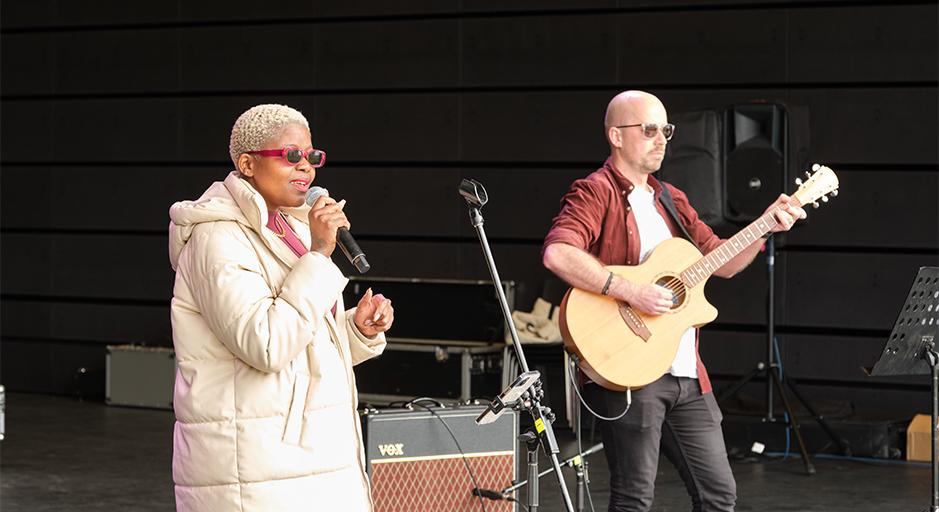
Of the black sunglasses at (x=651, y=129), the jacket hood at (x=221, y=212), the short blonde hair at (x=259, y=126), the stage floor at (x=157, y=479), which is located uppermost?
the black sunglasses at (x=651, y=129)

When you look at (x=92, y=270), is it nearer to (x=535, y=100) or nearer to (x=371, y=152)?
(x=371, y=152)

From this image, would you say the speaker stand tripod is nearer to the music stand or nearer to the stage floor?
the stage floor

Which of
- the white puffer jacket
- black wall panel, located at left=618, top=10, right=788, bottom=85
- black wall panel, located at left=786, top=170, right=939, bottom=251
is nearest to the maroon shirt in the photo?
the white puffer jacket

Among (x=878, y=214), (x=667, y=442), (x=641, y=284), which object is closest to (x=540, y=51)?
(x=878, y=214)

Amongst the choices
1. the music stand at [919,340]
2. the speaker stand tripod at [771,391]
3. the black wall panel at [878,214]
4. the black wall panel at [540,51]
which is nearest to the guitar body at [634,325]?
the music stand at [919,340]

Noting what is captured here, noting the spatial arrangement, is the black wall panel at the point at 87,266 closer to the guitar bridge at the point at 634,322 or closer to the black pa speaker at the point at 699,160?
the black pa speaker at the point at 699,160

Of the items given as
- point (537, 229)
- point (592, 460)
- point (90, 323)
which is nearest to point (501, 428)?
point (592, 460)

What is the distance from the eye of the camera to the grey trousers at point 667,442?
143 inches

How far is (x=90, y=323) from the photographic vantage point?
9109 millimetres

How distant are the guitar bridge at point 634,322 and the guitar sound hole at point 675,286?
123 millimetres

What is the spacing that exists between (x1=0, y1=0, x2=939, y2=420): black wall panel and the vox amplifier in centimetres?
338

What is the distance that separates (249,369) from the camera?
249cm

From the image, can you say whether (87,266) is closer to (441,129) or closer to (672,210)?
(441,129)

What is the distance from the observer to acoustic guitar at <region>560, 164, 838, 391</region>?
3723mm
